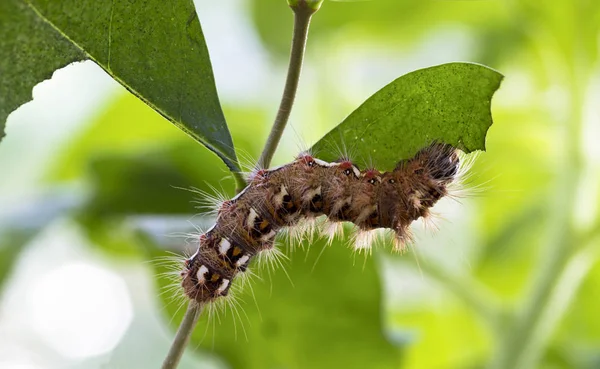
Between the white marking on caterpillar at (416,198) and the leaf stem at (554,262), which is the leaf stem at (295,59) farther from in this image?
the leaf stem at (554,262)

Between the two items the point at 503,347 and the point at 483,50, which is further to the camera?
the point at 483,50

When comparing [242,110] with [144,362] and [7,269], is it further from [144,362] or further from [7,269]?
[144,362]

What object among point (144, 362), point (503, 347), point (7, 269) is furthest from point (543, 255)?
point (144, 362)

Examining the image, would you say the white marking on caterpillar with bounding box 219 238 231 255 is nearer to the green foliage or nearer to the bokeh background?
the bokeh background

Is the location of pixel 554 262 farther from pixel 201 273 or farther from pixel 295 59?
pixel 295 59

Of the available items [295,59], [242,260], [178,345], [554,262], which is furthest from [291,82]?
[554,262]

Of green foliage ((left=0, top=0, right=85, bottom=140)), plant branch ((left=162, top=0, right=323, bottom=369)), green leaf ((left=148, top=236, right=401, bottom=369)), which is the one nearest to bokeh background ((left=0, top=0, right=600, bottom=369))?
green leaf ((left=148, top=236, right=401, bottom=369))
